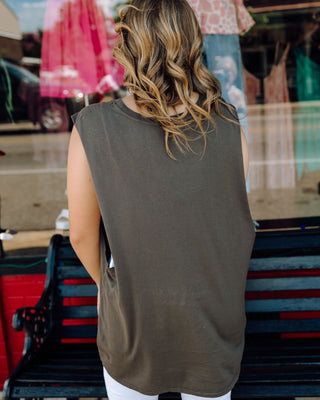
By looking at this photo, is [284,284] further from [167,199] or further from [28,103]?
[28,103]

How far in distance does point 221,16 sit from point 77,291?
1973 mm

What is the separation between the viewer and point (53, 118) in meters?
4.21

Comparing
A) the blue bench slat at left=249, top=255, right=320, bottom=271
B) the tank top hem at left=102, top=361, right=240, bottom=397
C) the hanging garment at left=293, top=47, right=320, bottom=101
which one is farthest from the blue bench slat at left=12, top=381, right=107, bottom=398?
the hanging garment at left=293, top=47, right=320, bottom=101

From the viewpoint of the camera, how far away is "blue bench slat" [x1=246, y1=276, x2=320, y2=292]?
2.29 metres

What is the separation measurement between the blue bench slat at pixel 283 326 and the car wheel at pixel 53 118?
264cm

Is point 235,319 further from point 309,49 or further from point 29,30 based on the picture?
point 29,30

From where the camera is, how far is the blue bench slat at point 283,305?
2.27 metres

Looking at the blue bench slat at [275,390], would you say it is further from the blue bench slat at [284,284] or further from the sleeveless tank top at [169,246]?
the sleeveless tank top at [169,246]

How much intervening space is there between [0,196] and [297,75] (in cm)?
302

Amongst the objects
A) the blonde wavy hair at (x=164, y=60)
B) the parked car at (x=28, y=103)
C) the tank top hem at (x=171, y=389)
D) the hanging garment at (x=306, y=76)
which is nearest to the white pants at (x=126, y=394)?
the tank top hem at (x=171, y=389)

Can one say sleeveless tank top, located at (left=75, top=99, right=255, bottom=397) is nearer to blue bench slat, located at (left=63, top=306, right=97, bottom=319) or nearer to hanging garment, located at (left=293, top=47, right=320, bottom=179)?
blue bench slat, located at (left=63, top=306, right=97, bottom=319)

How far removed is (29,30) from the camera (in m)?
3.95

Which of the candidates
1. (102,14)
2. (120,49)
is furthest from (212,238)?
(102,14)

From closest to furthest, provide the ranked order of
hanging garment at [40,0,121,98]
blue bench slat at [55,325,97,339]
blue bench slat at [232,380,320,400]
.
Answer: blue bench slat at [232,380,320,400] < blue bench slat at [55,325,97,339] < hanging garment at [40,0,121,98]
